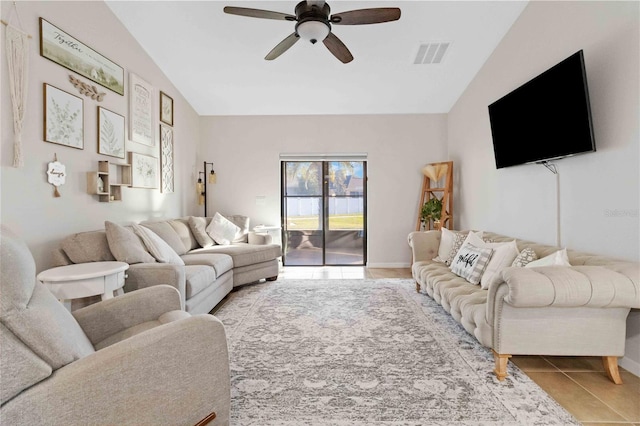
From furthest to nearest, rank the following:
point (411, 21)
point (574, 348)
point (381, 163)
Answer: point (381, 163) → point (411, 21) → point (574, 348)

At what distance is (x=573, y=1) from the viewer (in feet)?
8.07

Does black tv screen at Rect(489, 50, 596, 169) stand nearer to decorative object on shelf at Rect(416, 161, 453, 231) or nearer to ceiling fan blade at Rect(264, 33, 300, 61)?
decorative object on shelf at Rect(416, 161, 453, 231)

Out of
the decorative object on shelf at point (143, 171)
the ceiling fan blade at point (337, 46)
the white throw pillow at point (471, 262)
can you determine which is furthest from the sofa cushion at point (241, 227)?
the white throw pillow at point (471, 262)

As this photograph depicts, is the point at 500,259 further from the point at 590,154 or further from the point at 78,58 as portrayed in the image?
the point at 78,58

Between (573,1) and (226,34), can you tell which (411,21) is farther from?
(226,34)

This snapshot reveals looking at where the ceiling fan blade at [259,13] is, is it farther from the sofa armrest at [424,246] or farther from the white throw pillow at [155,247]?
the sofa armrest at [424,246]

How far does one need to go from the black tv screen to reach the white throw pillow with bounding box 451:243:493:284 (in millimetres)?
935

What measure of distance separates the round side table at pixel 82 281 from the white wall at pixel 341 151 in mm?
3162

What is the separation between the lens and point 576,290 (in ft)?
5.54

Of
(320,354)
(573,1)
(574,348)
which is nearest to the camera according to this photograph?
(574,348)

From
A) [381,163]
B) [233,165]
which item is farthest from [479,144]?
[233,165]

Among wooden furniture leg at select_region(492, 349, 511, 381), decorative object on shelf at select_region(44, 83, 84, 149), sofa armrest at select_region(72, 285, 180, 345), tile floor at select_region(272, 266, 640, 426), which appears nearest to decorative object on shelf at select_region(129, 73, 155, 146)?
decorative object on shelf at select_region(44, 83, 84, 149)

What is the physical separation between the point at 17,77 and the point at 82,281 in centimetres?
154

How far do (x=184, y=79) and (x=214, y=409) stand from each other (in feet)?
14.3
